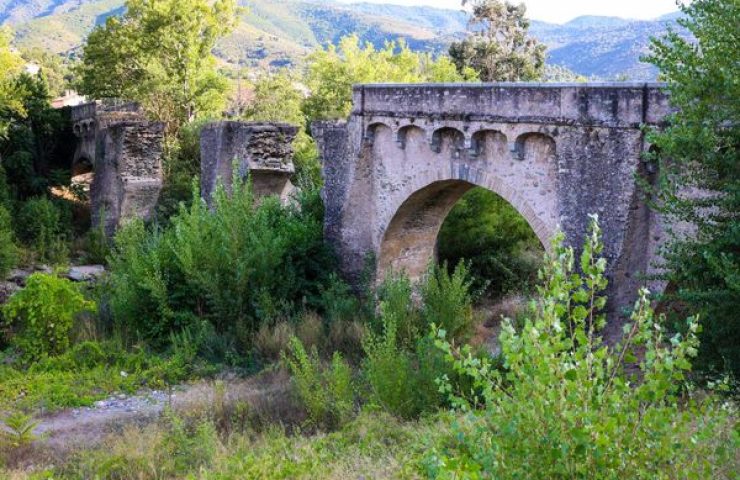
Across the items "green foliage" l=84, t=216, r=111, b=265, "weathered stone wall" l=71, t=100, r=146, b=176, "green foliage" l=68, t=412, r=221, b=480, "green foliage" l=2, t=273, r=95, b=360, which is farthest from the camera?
"weathered stone wall" l=71, t=100, r=146, b=176

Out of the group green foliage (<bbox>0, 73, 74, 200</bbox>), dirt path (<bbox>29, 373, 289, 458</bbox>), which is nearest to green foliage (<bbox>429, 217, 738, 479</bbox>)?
dirt path (<bbox>29, 373, 289, 458</bbox>)

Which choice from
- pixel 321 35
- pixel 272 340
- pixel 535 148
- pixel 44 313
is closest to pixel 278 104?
pixel 44 313

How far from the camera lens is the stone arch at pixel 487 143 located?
1045 centimetres

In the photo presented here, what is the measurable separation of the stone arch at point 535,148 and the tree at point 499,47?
23.9 m

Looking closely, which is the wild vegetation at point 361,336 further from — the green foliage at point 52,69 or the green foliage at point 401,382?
the green foliage at point 52,69

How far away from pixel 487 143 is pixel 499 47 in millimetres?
25155

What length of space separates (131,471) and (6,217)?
13472 millimetres

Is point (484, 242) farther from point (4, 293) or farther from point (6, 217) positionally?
point (6, 217)

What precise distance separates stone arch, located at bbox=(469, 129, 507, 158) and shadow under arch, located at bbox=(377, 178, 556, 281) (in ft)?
3.94

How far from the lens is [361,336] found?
11.2 meters

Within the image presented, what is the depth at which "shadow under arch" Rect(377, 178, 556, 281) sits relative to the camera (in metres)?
12.4

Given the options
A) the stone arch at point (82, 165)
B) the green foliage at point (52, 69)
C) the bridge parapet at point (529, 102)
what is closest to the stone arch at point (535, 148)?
the bridge parapet at point (529, 102)

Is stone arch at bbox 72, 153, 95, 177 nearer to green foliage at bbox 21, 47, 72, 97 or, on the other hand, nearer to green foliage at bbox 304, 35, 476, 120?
green foliage at bbox 304, 35, 476, 120

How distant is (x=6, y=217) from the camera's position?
1850 centimetres
